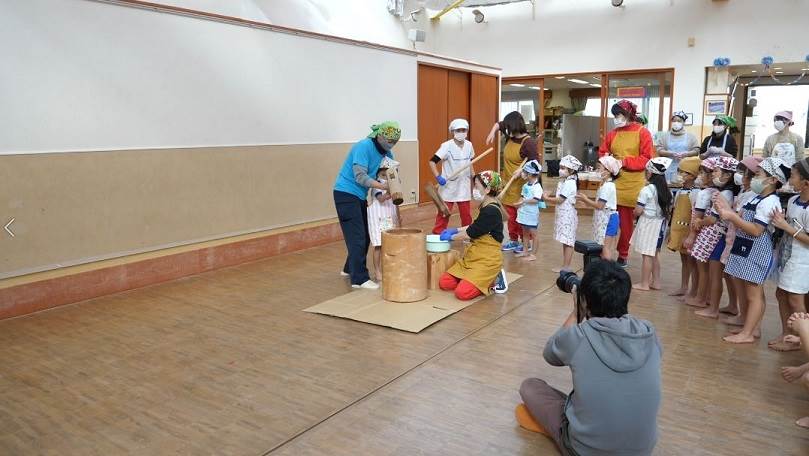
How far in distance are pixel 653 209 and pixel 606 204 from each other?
0.48 m

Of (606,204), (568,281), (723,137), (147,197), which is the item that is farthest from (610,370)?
(723,137)

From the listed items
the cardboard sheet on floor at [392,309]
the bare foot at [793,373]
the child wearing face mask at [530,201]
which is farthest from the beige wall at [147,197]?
the bare foot at [793,373]

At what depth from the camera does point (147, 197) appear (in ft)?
18.4

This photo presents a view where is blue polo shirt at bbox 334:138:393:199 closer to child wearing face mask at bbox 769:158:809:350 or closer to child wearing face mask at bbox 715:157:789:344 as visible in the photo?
child wearing face mask at bbox 715:157:789:344

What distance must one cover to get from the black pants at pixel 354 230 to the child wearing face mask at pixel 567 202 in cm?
194

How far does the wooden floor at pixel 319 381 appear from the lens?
2.78 metres

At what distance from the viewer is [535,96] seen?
11977mm

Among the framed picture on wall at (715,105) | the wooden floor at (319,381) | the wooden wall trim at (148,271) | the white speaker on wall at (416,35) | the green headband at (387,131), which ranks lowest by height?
the wooden floor at (319,381)

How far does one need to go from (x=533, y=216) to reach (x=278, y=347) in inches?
134

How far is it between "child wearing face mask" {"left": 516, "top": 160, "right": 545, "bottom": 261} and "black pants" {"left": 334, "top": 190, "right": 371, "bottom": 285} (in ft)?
6.15

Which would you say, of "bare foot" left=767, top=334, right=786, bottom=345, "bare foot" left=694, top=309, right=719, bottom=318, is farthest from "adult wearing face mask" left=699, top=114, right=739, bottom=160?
"bare foot" left=767, top=334, right=786, bottom=345

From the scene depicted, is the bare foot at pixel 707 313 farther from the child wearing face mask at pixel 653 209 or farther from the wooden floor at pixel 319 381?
the child wearing face mask at pixel 653 209

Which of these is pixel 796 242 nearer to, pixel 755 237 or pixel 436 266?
pixel 755 237

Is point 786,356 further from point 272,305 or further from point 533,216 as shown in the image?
point 272,305
